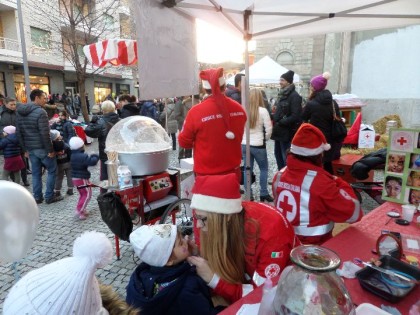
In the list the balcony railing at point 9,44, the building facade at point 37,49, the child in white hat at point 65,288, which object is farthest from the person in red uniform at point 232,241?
the balcony railing at point 9,44

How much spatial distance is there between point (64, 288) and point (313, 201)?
5.63ft

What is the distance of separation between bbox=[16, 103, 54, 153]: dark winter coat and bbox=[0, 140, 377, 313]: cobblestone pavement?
3.49 feet

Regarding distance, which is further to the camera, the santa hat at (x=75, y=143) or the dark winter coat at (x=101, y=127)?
the dark winter coat at (x=101, y=127)

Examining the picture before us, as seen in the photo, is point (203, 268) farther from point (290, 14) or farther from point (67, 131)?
point (67, 131)

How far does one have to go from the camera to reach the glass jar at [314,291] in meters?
1.04

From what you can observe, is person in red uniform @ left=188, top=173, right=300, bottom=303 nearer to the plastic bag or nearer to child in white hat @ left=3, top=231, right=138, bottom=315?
child in white hat @ left=3, top=231, right=138, bottom=315

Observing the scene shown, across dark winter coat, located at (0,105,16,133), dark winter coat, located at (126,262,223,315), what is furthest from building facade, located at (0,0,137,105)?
dark winter coat, located at (126,262,223,315)

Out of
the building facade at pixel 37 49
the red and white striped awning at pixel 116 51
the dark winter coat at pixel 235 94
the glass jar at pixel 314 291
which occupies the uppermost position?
the building facade at pixel 37 49

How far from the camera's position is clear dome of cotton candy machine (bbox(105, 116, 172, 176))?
322cm

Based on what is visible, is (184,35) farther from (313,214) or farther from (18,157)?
(18,157)

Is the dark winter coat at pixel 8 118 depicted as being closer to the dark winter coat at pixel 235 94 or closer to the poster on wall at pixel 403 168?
the dark winter coat at pixel 235 94

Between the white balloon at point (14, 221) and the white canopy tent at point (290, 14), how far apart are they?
165 centimetres

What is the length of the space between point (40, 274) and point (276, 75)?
1111cm

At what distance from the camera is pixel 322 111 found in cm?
469
